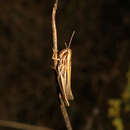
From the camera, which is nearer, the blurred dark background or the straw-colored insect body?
the straw-colored insect body

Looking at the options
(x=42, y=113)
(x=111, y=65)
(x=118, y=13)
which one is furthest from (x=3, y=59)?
(x=118, y=13)

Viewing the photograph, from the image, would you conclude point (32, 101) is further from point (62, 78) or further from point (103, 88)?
point (62, 78)

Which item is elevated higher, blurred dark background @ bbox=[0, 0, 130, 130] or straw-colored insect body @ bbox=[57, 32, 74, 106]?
straw-colored insect body @ bbox=[57, 32, 74, 106]

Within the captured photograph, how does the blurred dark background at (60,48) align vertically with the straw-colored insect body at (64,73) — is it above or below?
below

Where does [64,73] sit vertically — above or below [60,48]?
above

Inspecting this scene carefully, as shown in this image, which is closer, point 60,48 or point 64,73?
point 64,73

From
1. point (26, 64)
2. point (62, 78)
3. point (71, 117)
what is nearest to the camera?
point (62, 78)

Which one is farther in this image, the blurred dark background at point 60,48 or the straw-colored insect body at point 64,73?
the blurred dark background at point 60,48

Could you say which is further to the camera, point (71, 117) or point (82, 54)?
point (82, 54)
